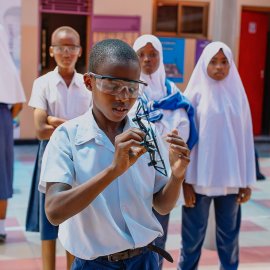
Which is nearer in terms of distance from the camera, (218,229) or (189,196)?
(189,196)

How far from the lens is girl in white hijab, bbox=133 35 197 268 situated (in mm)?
3295

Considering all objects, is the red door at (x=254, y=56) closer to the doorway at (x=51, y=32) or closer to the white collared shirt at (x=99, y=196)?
the doorway at (x=51, y=32)

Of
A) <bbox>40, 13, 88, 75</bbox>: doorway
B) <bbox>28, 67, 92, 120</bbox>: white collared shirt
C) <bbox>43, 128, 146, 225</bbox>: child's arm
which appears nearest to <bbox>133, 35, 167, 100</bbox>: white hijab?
<bbox>28, 67, 92, 120</bbox>: white collared shirt

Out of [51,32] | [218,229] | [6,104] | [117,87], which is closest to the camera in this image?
[117,87]

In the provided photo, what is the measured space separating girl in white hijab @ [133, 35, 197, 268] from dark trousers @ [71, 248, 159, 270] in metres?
1.33

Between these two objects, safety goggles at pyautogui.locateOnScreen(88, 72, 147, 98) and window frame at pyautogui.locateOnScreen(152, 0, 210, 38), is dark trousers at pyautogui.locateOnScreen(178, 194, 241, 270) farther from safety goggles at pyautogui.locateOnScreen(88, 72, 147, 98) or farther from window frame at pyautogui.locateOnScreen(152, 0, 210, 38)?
window frame at pyautogui.locateOnScreen(152, 0, 210, 38)

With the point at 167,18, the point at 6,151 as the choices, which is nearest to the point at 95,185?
the point at 6,151

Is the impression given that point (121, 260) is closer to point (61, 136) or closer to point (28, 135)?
point (61, 136)

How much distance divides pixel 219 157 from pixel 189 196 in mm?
314

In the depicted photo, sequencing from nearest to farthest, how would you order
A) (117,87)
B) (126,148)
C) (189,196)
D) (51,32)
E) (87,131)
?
(126,148)
(117,87)
(87,131)
(189,196)
(51,32)

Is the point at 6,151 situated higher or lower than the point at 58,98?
lower

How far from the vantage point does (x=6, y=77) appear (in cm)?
440

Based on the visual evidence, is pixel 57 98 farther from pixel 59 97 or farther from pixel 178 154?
pixel 178 154

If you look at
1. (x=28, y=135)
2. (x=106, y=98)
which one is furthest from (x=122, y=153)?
(x=28, y=135)
